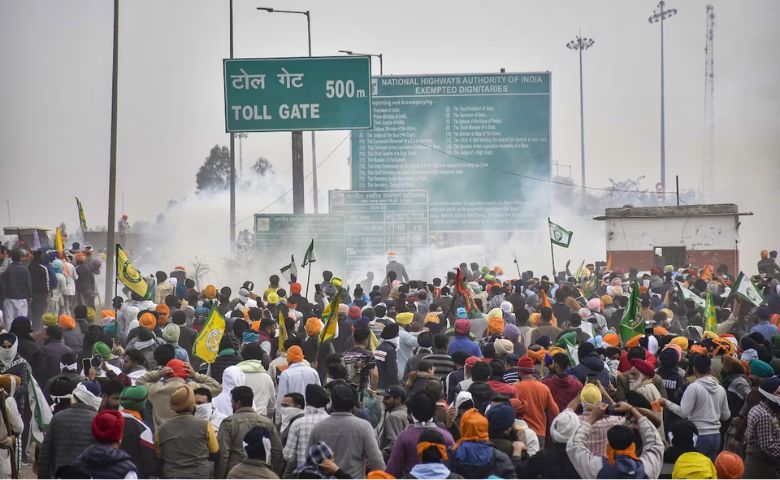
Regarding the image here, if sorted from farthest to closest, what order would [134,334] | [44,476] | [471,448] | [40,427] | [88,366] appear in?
[134,334]
[88,366]
[40,427]
[44,476]
[471,448]

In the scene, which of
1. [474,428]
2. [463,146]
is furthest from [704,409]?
[463,146]

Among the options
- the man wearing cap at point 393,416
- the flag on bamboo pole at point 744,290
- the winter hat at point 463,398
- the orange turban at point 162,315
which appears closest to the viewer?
the man wearing cap at point 393,416

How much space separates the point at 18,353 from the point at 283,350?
2904 mm

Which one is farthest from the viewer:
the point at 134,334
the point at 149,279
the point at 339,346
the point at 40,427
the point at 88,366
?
the point at 149,279

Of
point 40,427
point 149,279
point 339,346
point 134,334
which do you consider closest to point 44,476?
point 40,427

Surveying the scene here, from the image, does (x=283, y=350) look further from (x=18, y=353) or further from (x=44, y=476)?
(x=44, y=476)

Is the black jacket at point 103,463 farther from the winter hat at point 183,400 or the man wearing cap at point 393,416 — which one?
the man wearing cap at point 393,416

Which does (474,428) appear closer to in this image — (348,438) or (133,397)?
(348,438)

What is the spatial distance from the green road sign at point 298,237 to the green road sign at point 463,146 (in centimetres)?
484

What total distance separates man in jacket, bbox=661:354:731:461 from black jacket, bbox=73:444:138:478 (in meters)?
4.75

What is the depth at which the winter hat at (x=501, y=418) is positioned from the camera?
7.33m

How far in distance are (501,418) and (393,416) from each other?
1.37m

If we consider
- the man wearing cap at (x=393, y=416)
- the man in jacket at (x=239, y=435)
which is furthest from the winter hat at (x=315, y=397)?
the man wearing cap at (x=393, y=416)

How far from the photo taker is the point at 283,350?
11.7 m
